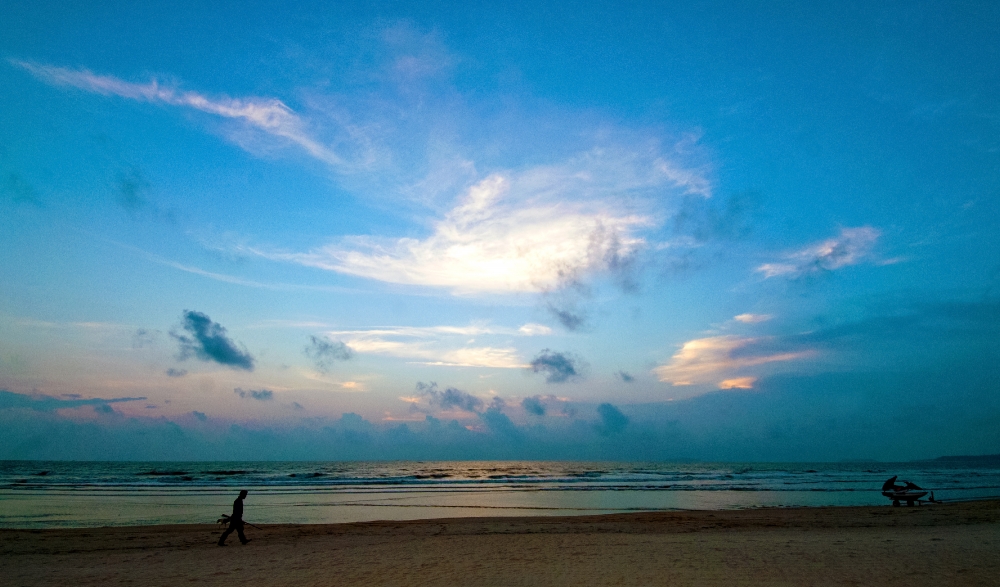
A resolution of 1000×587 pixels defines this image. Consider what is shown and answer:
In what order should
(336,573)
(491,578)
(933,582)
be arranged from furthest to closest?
(336,573) < (491,578) < (933,582)

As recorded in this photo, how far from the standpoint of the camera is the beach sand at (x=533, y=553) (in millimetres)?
12008

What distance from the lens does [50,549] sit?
1681 centimetres

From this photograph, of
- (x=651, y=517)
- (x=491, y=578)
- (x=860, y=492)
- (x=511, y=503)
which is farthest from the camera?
(x=860, y=492)

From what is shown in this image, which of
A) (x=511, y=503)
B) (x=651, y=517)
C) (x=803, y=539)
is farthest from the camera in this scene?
(x=511, y=503)

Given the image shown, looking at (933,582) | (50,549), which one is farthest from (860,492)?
(50,549)

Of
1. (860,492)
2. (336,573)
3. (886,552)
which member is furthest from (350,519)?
(860,492)

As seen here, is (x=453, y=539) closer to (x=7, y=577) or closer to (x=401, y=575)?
(x=401, y=575)

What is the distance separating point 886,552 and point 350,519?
20573 mm

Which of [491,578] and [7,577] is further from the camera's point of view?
[7,577]

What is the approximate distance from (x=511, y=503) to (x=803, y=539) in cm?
1870

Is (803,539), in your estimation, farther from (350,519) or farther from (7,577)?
(7,577)

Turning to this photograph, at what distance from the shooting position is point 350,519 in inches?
985

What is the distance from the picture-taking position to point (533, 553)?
48.9 feet

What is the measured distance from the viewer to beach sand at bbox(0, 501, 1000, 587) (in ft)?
39.4
